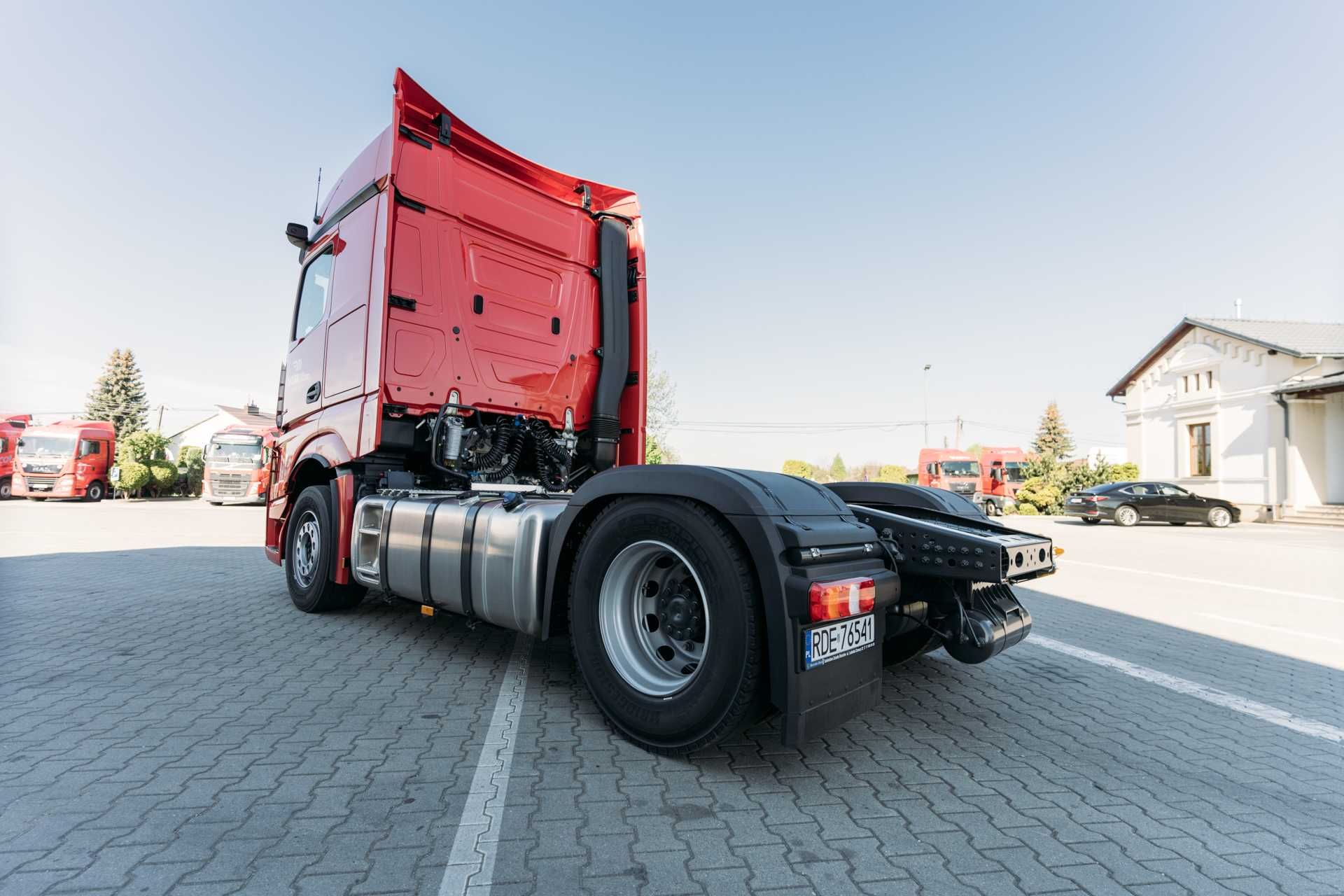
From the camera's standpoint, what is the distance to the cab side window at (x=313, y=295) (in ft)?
18.0

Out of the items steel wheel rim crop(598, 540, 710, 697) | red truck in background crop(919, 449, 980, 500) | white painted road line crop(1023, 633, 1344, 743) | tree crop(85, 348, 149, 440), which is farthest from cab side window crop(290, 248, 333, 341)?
tree crop(85, 348, 149, 440)

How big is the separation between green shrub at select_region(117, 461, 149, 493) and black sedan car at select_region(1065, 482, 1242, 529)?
3454cm

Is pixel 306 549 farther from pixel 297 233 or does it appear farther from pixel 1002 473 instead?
pixel 1002 473

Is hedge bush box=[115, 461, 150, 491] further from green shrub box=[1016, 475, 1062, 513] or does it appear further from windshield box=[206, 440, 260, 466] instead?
green shrub box=[1016, 475, 1062, 513]

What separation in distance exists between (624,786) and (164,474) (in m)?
32.9

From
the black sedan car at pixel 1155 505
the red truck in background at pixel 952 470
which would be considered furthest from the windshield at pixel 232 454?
the black sedan car at pixel 1155 505

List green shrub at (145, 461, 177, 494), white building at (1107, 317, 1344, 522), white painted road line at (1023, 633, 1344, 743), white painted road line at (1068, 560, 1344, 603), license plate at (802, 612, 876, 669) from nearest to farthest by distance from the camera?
license plate at (802, 612, 876, 669) < white painted road line at (1023, 633, 1344, 743) < white painted road line at (1068, 560, 1344, 603) < white building at (1107, 317, 1344, 522) < green shrub at (145, 461, 177, 494)

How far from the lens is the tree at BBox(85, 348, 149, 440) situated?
52250 mm

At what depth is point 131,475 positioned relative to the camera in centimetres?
2548

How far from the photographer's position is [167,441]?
91.1ft

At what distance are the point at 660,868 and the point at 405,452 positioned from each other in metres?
3.79

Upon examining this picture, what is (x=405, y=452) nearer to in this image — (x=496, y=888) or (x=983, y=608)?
(x=496, y=888)

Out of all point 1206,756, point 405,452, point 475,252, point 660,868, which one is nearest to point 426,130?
point 475,252

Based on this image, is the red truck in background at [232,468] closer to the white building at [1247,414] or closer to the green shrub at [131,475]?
the green shrub at [131,475]
